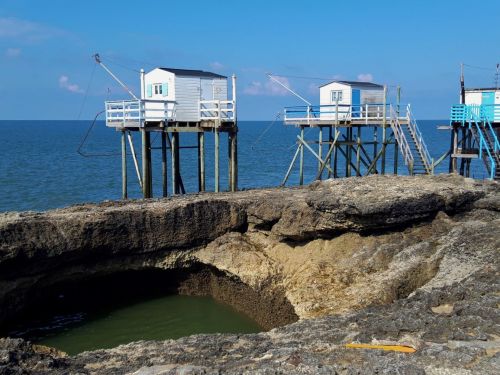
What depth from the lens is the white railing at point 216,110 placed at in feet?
86.5

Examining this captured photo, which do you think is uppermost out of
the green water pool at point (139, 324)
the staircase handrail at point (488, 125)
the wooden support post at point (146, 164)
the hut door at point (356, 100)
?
the hut door at point (356, 100)

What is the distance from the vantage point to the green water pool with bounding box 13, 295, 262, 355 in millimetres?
17188

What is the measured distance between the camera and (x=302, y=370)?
9258 millimetres

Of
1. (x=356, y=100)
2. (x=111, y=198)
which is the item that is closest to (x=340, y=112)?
(x=356, y=100)

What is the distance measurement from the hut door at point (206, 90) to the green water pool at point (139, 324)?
1117 cm

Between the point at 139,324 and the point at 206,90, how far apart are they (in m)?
13.3

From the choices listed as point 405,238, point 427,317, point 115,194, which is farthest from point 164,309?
point 115,194

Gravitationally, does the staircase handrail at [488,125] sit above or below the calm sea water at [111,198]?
above

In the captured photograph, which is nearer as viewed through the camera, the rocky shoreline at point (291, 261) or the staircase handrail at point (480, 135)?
the rocky shoreline at point (291, 261)

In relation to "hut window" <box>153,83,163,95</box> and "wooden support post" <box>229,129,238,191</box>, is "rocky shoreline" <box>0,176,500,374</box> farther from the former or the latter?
"hut window" <box>153,83,163,95</box>

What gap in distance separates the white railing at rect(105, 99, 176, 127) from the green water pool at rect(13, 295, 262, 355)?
8.85m

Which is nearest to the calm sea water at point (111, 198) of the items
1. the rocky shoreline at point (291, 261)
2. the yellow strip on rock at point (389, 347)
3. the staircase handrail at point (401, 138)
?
the rocky shoreline at point (291, 261)

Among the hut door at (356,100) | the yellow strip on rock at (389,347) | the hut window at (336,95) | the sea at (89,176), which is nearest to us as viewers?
the yellow strip on rock at (389,347)

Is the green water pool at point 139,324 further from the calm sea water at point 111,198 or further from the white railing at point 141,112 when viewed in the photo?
the white railing at point 141,112
